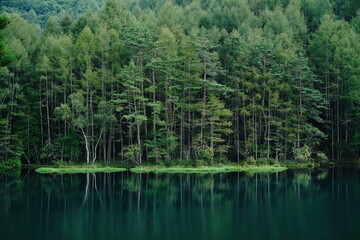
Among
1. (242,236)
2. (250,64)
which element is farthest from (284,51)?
(242,236)

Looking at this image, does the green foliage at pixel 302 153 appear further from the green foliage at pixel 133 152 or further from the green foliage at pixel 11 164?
the green foliage at pixel 11 164

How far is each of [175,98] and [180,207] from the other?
2505cm

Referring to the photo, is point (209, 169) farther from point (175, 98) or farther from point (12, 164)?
point (12, 164)

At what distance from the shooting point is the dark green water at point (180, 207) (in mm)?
17719

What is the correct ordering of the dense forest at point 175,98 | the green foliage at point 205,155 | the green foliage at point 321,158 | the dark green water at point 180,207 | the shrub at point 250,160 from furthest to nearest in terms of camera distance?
the green foliage at point 321,158 < the dense forest at point 175,98 < the shrub at point 250,160 < the green foliage at point 205,155 < the dark green water at point 180,207

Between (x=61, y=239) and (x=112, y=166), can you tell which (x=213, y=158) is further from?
(x=61, y=239)

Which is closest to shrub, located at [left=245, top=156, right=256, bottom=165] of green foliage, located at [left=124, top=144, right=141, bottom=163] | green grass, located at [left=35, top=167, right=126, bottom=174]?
green foliage, located at [left=124, top=144, right=141, bottom=163]

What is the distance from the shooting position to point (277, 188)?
30.6 m

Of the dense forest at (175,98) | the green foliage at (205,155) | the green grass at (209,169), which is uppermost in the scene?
the dense forest at (175,98)

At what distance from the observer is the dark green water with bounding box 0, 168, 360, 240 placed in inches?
698

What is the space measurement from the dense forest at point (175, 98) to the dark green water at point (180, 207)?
9721 mm

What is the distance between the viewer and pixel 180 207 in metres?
23.9

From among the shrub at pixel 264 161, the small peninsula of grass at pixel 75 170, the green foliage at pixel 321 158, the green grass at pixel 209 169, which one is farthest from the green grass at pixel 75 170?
the green foliage at pixel 321 158

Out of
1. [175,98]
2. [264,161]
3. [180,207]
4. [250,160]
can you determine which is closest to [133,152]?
[175,98]
